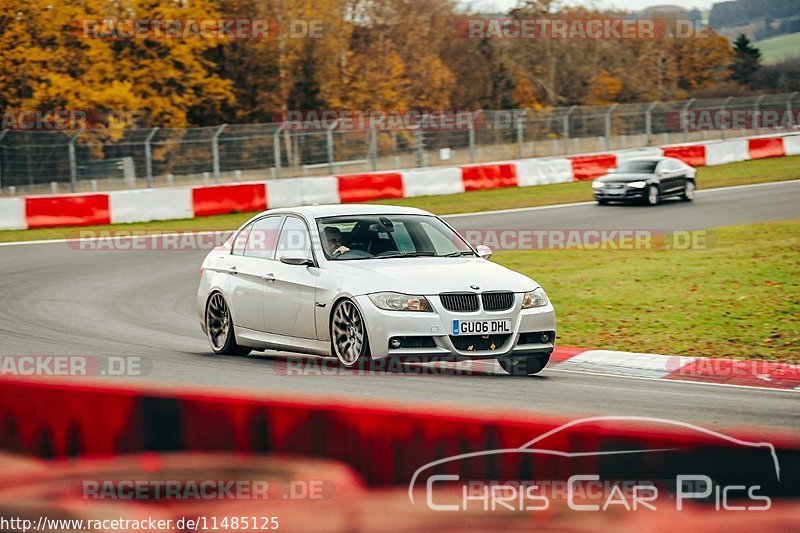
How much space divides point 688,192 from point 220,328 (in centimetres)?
2073

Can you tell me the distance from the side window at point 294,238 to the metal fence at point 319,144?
18.5m

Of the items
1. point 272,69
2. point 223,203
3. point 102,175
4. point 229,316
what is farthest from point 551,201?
point 272,69

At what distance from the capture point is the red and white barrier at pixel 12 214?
25.4 metres

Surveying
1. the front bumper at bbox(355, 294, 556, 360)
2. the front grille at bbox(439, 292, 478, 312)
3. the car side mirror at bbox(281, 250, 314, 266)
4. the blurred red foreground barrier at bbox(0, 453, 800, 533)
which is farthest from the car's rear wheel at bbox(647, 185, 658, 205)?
the blurred red foreground barrier at bbox(0, 453, 800, 533)

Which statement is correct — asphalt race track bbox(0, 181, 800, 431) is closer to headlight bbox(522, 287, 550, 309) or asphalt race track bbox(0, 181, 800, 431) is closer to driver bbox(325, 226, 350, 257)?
headlight bbox(522, 287, 550, 309)

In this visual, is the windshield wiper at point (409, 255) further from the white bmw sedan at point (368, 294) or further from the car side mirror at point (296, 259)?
the car side mirror at point (296, 259)

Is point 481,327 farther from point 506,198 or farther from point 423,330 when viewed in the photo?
point 506,198

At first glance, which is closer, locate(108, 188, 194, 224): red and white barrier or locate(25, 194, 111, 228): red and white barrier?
locate(25, 194, 111, 228): red and white barrier

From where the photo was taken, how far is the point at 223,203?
28.3 metres

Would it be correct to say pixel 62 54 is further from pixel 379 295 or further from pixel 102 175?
pixel 379 295

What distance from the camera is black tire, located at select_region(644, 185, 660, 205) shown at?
2888 cm

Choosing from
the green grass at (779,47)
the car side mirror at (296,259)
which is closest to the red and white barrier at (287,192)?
the car side mirror at (296,259)

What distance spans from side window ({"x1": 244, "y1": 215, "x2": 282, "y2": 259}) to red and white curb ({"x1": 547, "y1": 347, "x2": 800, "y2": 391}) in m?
2.86

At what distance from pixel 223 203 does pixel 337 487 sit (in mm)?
24331
